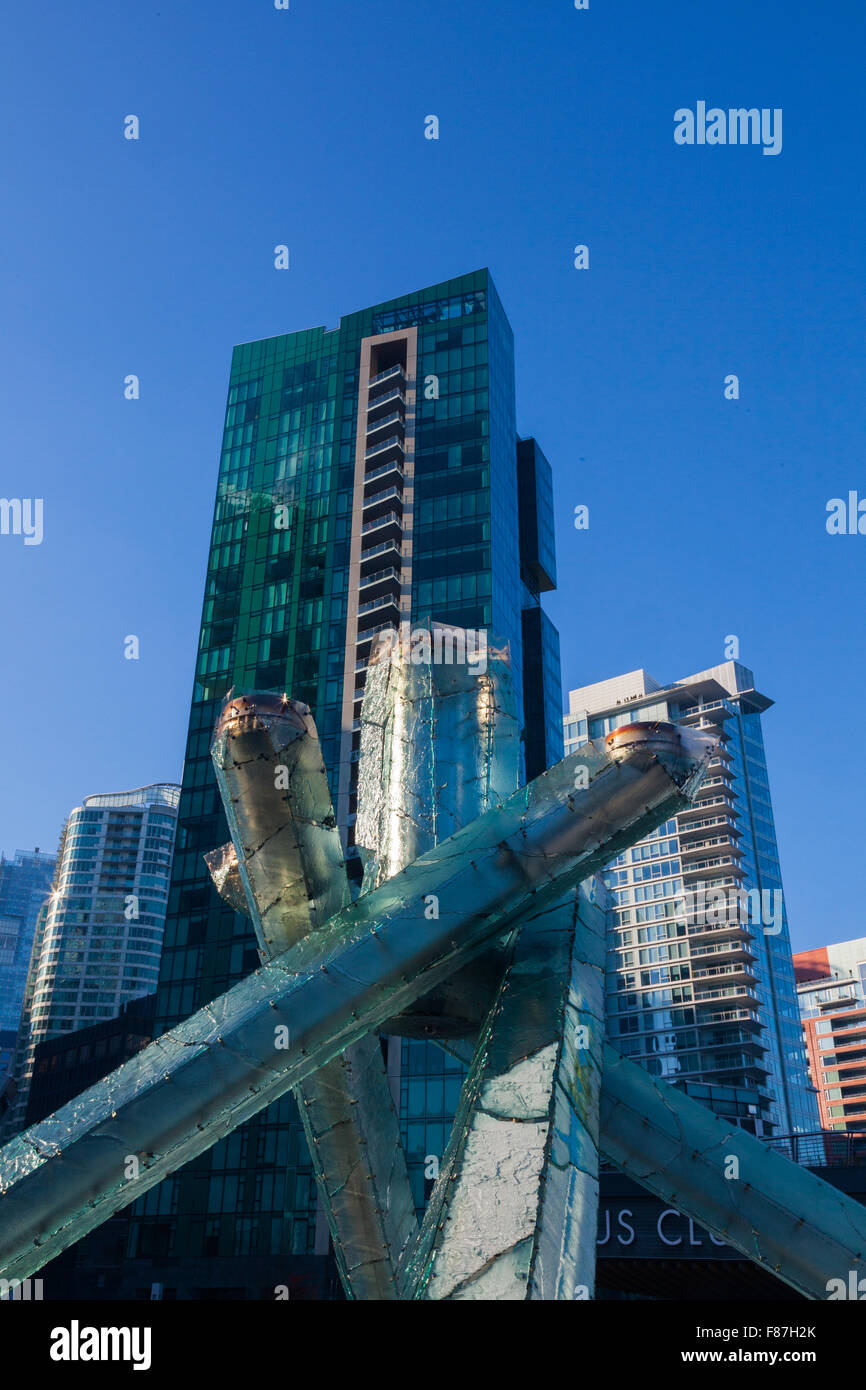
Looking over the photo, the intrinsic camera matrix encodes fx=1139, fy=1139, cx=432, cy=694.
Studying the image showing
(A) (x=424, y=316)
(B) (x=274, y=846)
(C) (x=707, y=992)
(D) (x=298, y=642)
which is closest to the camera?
(B) (x=274, y=846)

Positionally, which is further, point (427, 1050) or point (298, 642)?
point (298, 642)

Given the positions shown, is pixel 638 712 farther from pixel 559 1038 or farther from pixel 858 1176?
pixel 559 1038

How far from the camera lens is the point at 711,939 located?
12262 centimetres

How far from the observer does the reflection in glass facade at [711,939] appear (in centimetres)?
11906

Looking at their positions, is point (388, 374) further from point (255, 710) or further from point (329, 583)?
point (255, 710)

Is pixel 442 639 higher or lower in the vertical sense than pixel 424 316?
lower

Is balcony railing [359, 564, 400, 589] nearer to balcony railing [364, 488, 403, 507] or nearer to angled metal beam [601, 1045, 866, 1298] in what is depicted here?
balcony railing [364, 488, 403, 507]

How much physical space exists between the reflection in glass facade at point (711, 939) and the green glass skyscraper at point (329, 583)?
39644 millimetres

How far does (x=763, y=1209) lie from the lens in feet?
44.3

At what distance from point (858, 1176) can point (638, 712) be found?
107610 millimetres

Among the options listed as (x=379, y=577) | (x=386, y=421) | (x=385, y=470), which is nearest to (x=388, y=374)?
(x=386, y=421)

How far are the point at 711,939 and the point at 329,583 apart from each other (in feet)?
209

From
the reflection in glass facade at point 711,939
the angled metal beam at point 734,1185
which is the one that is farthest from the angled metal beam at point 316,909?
the reflection in glass facade at point 711,939
